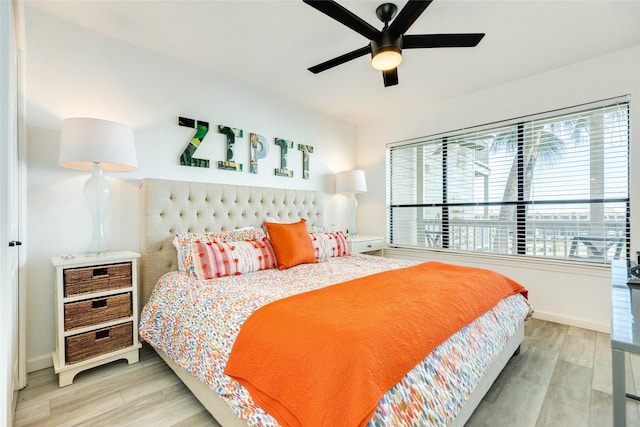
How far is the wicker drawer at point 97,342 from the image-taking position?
6.12 ft

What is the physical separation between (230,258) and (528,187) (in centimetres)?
300

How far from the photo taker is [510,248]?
3180 mm

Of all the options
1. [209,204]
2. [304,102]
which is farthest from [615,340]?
[304,102]

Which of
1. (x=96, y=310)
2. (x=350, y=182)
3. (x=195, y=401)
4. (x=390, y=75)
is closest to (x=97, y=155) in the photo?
(x=96, y=310)

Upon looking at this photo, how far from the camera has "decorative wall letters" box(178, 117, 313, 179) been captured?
272cm

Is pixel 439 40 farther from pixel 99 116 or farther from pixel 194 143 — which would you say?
pixel 99 116

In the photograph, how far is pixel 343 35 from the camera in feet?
7.45

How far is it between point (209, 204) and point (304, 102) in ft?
5.86

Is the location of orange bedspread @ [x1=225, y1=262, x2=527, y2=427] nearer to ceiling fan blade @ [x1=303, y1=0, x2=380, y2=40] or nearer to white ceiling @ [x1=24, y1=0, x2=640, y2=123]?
ceiling fan blade @ [x1=303, y1=0, x2=380, y2=40]

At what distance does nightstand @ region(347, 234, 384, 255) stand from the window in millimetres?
389

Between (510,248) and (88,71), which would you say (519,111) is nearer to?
(510,248)

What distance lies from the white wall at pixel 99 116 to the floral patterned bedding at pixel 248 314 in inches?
27.7

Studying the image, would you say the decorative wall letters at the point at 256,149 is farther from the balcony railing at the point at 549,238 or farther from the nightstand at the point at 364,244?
the balcony railing at the point at 549,238

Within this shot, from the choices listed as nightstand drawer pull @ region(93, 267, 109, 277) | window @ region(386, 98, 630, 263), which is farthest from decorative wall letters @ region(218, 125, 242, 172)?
window @ region(386, 98, 630, 263)
